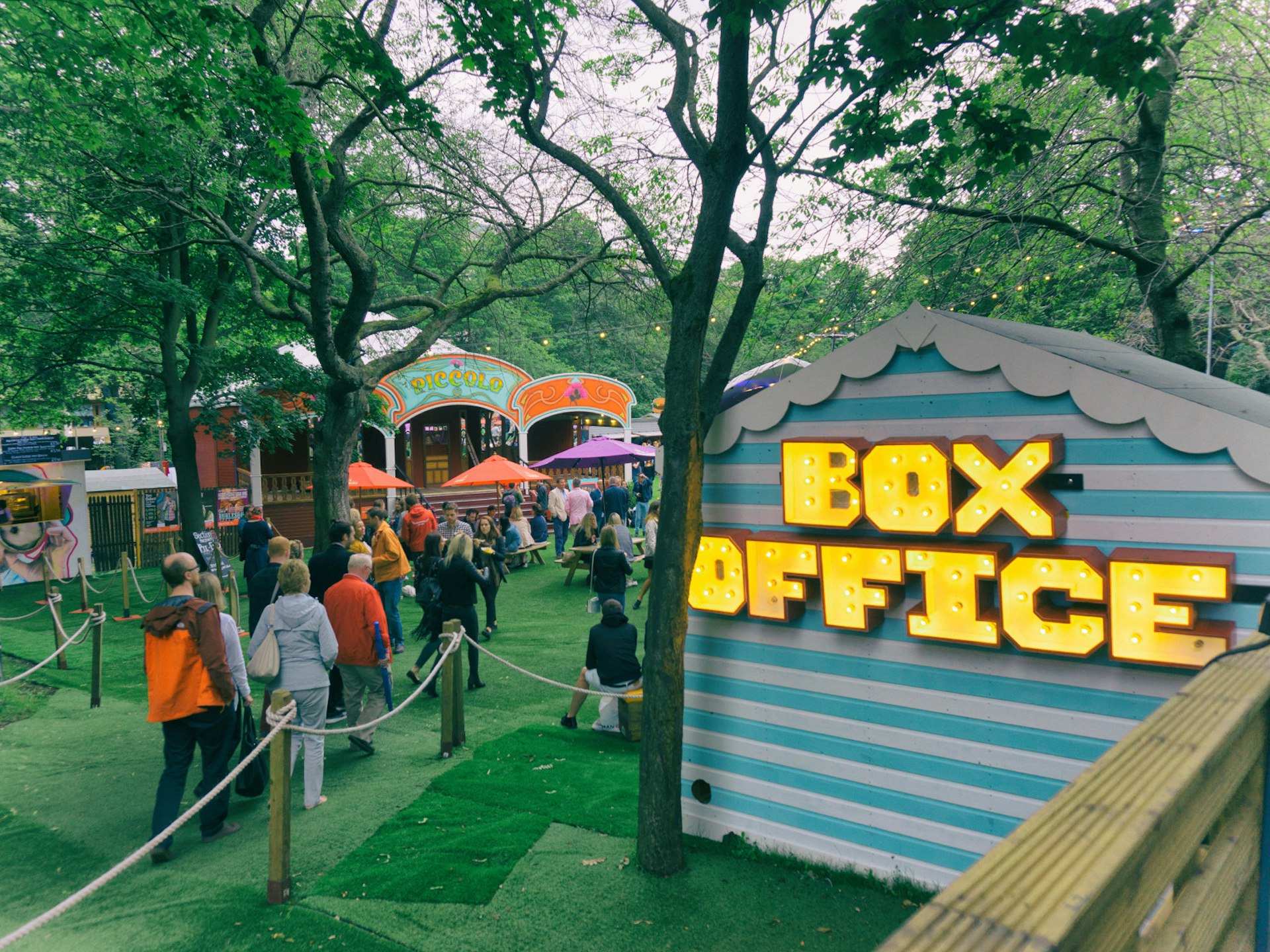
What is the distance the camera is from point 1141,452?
3.91 metres

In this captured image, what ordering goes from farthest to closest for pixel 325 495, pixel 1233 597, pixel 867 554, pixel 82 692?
pixel 325 495
pixel 82 692
pixel 867 554
pixel 1233 597

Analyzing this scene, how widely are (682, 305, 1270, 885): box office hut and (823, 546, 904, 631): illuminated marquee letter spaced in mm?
16

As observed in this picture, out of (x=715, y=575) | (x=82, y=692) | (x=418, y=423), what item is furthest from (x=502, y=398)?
(x=715, y=575)

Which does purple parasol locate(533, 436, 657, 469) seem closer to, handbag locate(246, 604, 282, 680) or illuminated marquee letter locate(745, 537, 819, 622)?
handbag locate(246, 604, 282, 680)

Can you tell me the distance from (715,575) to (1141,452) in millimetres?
2650

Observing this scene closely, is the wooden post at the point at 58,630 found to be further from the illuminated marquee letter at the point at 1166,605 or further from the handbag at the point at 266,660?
the illuminated marquee letter at the point at 1166,605

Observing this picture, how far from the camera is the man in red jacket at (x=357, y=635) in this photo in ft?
21.6

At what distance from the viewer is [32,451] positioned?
51.0 ft

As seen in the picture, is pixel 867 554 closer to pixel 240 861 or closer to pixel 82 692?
pixel 240 861

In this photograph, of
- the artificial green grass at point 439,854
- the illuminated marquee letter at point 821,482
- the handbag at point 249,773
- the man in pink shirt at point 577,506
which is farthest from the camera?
the man in pink shirt at point 577,506

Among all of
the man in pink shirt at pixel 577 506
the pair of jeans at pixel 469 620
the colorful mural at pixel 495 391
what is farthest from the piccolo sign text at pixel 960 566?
the colorful mural at pixel 495 391

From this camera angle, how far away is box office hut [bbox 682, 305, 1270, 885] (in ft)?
12.5

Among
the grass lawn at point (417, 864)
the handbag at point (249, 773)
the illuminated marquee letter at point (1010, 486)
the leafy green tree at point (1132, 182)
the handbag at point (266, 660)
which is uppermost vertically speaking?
the leafy green tree at point (1132, 182)

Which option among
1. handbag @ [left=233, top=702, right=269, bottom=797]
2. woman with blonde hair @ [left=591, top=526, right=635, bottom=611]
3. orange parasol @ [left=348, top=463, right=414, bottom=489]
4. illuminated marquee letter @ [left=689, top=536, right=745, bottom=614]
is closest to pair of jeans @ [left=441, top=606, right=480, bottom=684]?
woman with blonde hair @ [left=591, top=526, right=635, bottom=611]
